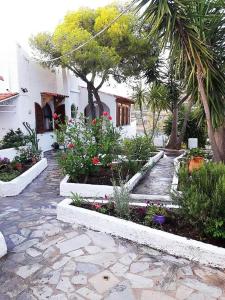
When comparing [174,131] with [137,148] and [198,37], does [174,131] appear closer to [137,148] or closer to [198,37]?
[137,148]

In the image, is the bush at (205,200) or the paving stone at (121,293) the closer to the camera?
the paving stone at (121,293)

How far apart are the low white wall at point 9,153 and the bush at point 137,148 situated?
444cm

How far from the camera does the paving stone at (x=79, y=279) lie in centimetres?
366

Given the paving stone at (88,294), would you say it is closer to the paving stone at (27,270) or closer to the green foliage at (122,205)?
the paving stone at (27,270)

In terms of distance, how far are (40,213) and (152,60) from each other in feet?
39.9

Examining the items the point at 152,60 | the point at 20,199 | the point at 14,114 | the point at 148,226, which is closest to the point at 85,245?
the point at 148,226

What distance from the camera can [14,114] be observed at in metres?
14.2

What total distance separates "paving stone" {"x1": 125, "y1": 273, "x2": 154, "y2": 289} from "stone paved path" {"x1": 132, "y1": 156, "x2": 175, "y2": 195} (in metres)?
2.89

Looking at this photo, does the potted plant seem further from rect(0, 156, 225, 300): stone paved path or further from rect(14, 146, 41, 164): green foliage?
rect(14, 146, 41, 164): green foliage

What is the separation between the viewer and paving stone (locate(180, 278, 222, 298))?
11.3 ft

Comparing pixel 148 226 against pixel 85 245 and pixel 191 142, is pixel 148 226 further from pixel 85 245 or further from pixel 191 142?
pixel 191 142

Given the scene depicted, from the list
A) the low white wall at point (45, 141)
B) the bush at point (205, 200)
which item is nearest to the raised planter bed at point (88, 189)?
the bush at point (205, 200)

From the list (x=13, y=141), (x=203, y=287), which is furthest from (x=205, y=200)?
(x=13, y=141)

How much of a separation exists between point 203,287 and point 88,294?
1.34 metres
